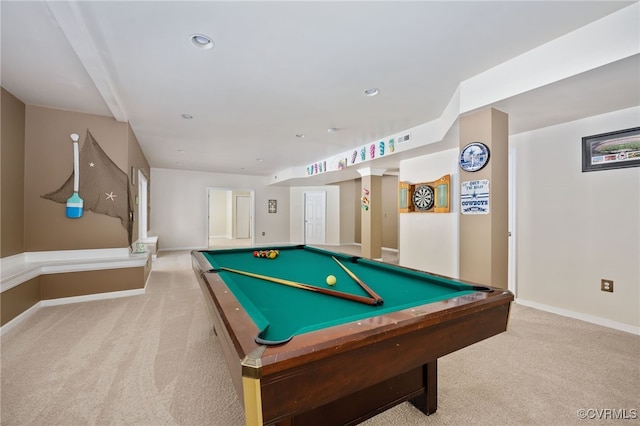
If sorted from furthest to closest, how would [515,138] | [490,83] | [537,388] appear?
[515,138] → [490,83] → [537,388]

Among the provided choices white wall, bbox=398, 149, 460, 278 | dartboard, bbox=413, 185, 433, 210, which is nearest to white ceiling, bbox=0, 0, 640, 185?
white wall, bbox=398, 149, 460, 278

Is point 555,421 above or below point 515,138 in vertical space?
below

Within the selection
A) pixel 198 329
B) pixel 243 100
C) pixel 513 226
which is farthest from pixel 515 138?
pixel 198 329

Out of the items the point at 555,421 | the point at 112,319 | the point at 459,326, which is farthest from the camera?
the point at 112,319

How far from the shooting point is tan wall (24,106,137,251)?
3168 mm

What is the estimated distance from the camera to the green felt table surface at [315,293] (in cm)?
110

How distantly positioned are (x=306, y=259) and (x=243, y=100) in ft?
5.98

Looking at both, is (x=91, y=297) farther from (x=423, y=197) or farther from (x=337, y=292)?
(x=423, y=197)

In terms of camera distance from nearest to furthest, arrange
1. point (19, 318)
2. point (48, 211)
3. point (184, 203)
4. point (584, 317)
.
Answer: point (19, 318)
point (584, 317)
point (48, 211)
point (184, 203)

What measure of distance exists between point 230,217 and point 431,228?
8.16 meters

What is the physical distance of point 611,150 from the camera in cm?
269

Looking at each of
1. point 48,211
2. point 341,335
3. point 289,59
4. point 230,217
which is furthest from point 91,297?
point 230,217

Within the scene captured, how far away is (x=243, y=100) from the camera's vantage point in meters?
2.98

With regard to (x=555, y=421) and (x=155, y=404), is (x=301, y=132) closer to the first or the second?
(x=155, y=404)
